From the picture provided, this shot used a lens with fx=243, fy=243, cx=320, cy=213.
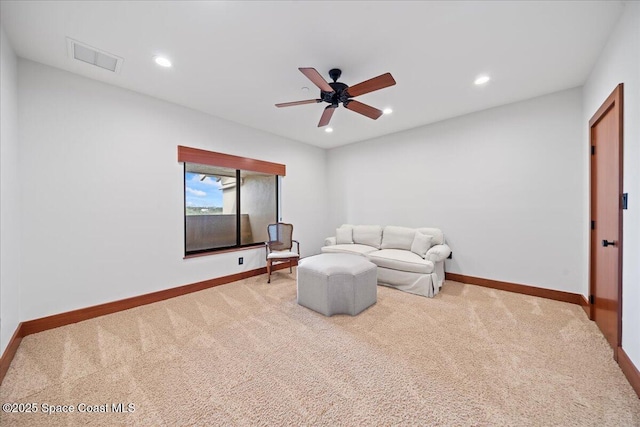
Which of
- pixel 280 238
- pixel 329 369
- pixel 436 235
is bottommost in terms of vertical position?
pixel 329 369

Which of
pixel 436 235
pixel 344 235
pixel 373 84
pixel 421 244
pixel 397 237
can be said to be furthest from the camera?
pixel 344 235

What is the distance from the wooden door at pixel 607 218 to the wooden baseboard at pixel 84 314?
457 cm

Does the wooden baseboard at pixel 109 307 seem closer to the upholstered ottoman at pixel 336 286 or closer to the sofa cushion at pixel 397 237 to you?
the upholstered ottoman at pixel 336 286

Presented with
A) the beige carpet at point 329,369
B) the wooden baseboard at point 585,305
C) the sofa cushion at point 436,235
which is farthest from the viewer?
the sofa cushion at point 436,235

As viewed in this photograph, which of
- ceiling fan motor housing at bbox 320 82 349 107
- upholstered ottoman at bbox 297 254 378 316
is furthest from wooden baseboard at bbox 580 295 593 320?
ceiling fan motor housing at bbox 320 82 349 107

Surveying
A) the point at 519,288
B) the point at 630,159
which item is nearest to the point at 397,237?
the point at 519,288

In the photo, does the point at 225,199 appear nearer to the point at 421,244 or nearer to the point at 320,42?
the point at 320,42

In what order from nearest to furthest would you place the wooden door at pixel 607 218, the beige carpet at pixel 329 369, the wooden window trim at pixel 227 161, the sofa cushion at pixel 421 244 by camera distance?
the beige carpet at pixel 329 369 → the wooden door at pixel 607 218 → the wooden window trim at pixel 227 161 → the sofa cushion at pixel 421 244

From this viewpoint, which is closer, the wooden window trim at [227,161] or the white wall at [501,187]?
the white wall at [501,187]

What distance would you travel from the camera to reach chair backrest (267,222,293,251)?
4.65m

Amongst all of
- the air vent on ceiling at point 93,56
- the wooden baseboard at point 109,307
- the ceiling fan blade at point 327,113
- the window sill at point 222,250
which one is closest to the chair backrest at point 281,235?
the window sill at point 222,250

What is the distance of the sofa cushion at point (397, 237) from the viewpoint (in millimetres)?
4282

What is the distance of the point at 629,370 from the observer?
1.70 m

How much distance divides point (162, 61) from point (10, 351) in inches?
114
